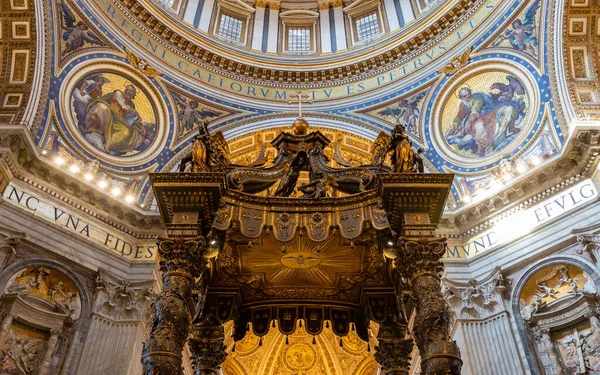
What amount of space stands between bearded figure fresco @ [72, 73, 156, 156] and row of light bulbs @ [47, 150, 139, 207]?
0.97 metres

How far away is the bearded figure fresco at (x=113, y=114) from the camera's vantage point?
445 inches

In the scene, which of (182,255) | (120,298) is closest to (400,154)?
(182,255)

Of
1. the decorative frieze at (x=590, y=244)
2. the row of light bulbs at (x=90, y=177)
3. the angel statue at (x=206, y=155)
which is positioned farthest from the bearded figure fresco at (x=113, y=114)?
the decorative frieze at (x=590, y=244)

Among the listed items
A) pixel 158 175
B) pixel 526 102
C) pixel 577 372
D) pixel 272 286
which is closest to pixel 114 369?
pixel 272 286

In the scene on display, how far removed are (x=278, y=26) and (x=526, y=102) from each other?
793 centimetres

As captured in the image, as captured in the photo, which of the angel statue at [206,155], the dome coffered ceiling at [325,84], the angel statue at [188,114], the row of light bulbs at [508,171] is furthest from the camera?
the angel statue at [188,114]

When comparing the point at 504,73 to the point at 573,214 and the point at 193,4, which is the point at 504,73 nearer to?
the point at 573,214

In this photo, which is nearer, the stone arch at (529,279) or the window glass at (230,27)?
the stone arch at (529,279)

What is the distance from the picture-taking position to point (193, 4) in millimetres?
14797

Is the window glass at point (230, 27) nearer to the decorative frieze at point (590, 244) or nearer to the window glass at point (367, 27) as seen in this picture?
the window glass at point (367, 27)

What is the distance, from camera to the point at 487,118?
11852 millimetres

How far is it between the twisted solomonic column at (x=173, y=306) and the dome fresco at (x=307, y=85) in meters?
6.44

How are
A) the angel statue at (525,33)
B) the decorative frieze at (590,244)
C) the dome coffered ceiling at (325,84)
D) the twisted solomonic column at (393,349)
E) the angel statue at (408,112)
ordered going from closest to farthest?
the twisted solomonic column at (393,349)
the decorative frieze at (590,244)
the dome coffered ceiling at (325,84)
the angel statue at (525,33)
the angel statue at (408,112)

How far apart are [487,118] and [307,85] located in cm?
496
